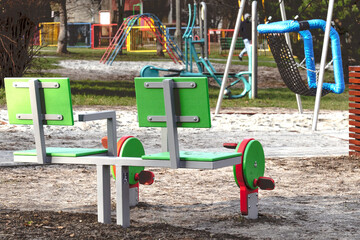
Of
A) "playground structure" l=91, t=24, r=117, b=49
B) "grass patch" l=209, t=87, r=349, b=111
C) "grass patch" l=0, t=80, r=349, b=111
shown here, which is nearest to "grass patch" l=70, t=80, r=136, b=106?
"grass patch" l=0, t=80, r=349, b=111

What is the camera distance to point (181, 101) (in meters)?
4.69

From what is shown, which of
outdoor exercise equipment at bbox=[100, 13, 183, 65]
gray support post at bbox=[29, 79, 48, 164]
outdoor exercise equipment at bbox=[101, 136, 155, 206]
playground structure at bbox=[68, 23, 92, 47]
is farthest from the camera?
playground structure at bbox=[68, 23, 92, 47]

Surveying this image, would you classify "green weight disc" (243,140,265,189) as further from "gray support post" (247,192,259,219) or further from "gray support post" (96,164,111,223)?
"gray support post" (96,164,111,223)

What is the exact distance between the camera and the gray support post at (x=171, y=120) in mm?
4641

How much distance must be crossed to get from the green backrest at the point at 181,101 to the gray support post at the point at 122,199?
0.37 meters

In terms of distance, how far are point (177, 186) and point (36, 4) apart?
1033 centimetres

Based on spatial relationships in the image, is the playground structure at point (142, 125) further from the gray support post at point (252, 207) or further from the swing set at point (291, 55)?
the swing set at point (291, 55)

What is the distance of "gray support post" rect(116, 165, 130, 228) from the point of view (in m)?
4.86

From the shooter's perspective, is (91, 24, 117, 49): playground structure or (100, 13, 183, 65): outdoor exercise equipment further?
(91, 24, 117, 49): playground structure

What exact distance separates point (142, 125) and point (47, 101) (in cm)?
66

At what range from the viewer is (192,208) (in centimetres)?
567

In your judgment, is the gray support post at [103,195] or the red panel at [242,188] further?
the red panel at [242,188]

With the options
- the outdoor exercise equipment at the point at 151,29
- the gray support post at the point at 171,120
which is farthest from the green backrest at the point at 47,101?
the outdoor exercise equipment at the point at 151,29

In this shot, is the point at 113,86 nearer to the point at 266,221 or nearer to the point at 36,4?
the point at 36,4
